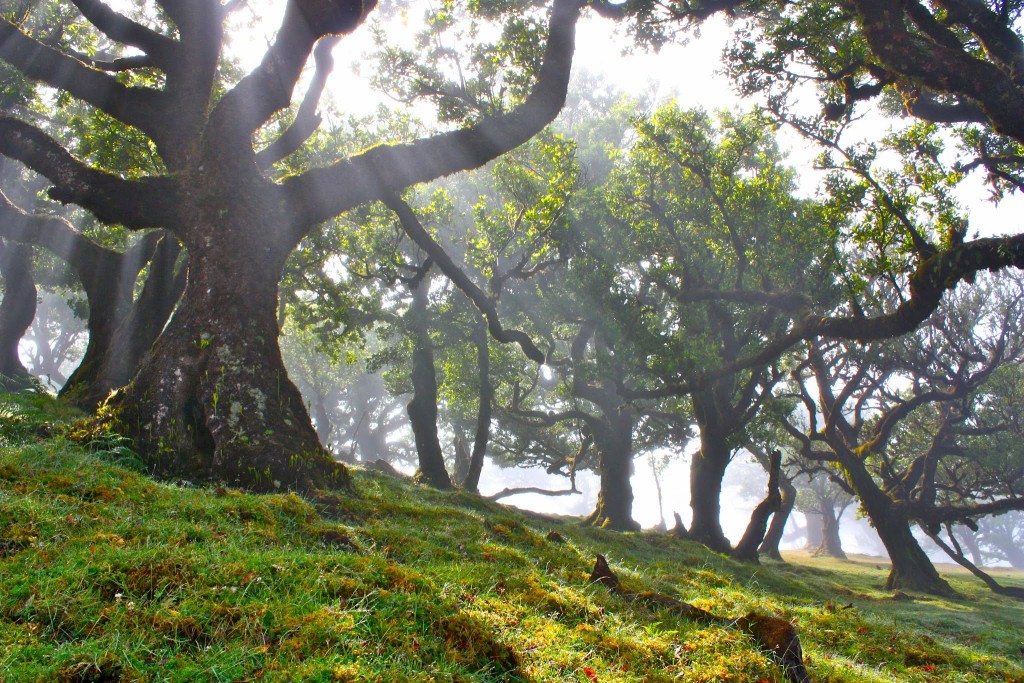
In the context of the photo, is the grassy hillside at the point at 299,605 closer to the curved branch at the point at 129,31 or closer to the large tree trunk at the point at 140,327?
the large tree trunk at the point at 140,327

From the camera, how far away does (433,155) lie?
962 centimetres

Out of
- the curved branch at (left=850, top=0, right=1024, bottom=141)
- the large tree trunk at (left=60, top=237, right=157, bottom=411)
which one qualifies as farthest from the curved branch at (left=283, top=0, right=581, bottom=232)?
the large tree trunk at (left=60, top=237, right=157, bottom=411)

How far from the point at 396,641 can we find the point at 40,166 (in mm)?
9550

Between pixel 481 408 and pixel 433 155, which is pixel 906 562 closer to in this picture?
pixel 481 408

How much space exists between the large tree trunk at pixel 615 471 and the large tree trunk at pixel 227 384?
1626cm

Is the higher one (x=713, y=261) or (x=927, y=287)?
(x=713, y=261)

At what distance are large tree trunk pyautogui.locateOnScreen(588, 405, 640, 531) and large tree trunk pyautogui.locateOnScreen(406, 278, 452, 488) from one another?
662 centimetres

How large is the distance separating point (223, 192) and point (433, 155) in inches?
132

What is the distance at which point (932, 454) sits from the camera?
21406 millimetres

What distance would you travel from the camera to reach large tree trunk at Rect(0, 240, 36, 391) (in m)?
18.8

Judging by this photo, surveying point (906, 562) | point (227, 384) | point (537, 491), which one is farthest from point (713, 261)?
point (227, 384)

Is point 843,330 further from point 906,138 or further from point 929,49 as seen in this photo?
point 929,49

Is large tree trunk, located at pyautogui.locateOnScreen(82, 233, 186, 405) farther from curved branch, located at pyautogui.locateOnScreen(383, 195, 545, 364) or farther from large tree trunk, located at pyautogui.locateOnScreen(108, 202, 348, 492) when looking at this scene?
curved branch, located at pyautogui.locateOnScreen(383, 195, 545, 364)

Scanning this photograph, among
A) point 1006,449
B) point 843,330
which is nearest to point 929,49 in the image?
point 843,330
